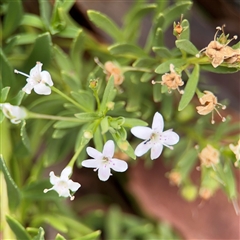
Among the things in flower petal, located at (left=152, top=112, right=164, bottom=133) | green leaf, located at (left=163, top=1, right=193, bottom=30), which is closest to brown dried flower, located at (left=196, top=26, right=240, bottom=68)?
flower petal, located at (left=152, top=112, right=164, bottom=133)

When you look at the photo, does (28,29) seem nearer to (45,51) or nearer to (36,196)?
(45,51)

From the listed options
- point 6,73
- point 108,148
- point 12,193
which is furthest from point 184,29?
point 12,193

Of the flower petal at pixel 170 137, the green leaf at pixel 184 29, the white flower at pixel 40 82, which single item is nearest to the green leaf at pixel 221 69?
the green leaf at pixel 184 29

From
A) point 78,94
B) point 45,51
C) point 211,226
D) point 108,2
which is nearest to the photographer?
point 78,94

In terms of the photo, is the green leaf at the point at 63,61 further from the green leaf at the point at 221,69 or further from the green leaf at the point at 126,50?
the green leaf at the point at 221,69

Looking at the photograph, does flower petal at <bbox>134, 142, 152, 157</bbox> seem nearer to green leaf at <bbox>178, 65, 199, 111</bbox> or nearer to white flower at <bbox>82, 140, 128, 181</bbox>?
white flower at <bbox>82, 140, 128, 181</bbox>

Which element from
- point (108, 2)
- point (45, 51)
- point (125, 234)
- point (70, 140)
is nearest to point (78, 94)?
point (45, 51)
